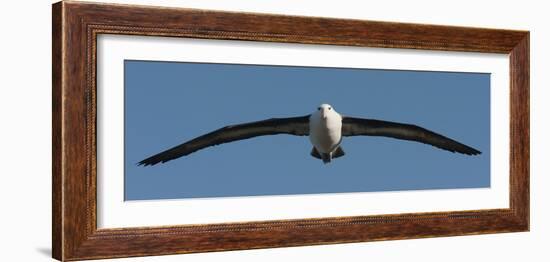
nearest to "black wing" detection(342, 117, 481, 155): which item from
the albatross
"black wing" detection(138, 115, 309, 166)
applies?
the albatross

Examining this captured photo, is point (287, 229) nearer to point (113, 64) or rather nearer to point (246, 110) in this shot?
point (246, 110)

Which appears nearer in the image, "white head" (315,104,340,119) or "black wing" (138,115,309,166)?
"black wing" (138,115,309,166)

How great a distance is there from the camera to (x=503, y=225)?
2.76 m

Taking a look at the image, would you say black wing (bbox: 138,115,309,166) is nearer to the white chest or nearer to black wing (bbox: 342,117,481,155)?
the white chest

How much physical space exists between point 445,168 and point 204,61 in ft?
2.38

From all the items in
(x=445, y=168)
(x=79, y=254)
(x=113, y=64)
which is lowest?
(x=79, y=254)

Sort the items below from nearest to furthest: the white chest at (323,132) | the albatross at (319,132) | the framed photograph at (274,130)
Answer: the framed photograph at (274,130) < the albatross at (319,132) < the white chest at (323,132)

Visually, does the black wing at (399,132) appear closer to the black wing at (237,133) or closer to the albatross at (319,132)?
the albatross at (319,132)

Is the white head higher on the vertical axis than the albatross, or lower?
higher

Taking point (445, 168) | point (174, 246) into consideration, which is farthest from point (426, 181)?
point (174, 246)

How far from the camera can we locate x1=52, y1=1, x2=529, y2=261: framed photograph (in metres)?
2.26

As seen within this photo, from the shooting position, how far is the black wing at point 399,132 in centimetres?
255

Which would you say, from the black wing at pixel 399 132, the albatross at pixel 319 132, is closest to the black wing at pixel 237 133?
the albatross at pixel 319 132

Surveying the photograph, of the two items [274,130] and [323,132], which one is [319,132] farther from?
[274,130]
